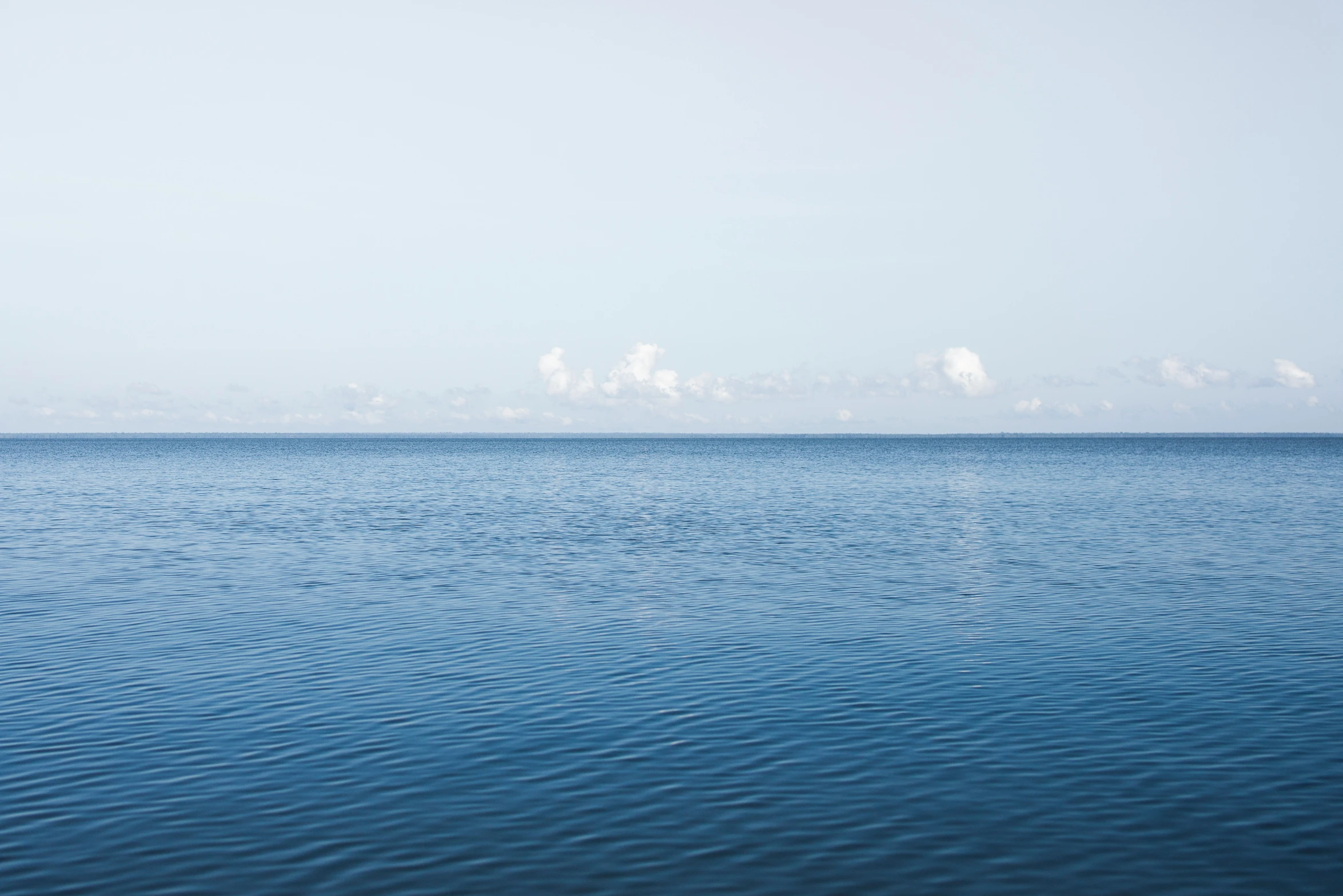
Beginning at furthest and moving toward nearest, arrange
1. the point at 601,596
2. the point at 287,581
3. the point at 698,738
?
1. the point at 287,581
2. the point at 601,596
3. the point at 698,738

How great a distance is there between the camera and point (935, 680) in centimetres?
2434

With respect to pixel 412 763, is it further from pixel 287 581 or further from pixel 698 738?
pixel 287 581

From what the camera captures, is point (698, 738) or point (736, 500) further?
point (736, 500)

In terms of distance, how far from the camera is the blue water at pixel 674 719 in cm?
1441

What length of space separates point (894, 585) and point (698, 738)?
20.4m

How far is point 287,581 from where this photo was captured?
4047 cm

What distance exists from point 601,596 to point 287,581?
11932mm

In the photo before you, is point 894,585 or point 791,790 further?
point 894,585

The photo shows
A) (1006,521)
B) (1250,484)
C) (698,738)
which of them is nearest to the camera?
(698,738)

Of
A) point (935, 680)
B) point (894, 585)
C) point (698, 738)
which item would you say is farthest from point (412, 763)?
point (894, 585)

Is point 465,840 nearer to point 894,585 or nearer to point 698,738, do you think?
point 698,738

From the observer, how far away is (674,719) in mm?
21188

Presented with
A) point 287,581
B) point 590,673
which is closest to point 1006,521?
point 287,581

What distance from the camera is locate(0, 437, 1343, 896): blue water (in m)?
14.4
